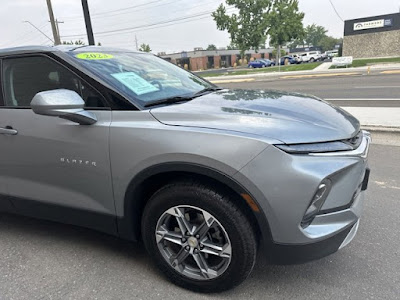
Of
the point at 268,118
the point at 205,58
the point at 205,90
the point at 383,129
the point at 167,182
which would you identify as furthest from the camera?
the point at 205,58

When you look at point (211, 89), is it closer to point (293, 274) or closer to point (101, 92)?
point (101, 92)

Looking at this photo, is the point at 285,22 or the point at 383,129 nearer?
the point at 383,129

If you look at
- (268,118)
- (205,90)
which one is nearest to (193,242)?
(268,118)

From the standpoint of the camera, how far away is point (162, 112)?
2.27 metres

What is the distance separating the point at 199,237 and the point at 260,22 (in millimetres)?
44590

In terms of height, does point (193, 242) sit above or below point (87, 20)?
below

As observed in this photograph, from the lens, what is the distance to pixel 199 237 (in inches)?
87.5

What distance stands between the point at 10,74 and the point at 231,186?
2.09 m

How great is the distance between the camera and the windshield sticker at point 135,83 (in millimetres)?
2488

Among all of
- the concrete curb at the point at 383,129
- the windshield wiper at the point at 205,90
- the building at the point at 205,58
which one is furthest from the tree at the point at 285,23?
the windshield wiper at the point at 205,90

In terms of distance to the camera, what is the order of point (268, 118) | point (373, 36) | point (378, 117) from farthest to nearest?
point (373, 36) → point (378, 117) → point (268, 118)

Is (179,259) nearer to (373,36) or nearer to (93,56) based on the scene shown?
(93,56)

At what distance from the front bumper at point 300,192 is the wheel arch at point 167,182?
0.05 metres

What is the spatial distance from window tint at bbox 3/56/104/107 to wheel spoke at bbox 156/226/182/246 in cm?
99
